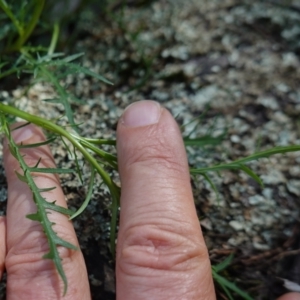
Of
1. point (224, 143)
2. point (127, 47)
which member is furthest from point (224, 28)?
point (224, 143)

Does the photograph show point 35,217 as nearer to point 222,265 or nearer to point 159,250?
point 159,250

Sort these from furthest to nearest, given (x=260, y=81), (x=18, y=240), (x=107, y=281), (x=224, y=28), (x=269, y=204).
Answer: (x=224, y=28)
(x=260, y=81)
(x=269, y=204)
(x=107, y=281)
(x=18, y=240)

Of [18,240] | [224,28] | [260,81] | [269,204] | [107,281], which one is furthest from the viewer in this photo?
[224,28]

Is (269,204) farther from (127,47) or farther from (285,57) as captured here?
(127,47)

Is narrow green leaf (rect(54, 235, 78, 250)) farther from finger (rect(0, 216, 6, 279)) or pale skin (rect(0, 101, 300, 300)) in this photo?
finger (rect(0, 216, 6, 279))

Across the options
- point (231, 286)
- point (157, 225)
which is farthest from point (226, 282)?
point (157, 225)

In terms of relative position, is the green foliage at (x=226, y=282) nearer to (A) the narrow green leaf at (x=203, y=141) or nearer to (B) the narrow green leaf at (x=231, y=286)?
(B) the narrow green leaf at (x=231, y=286)
